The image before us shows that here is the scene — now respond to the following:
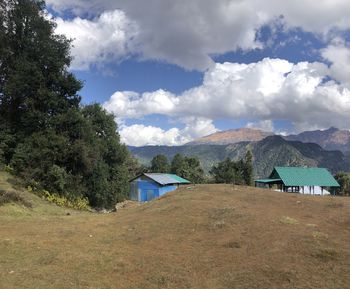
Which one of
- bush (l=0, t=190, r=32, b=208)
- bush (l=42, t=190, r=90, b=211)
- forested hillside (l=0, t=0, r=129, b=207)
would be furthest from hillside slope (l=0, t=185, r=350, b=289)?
forested hillside (l=0, t=0, r=129, b=207)

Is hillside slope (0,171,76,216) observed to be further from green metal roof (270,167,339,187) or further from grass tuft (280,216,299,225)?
green metal roof (270,167,339,187)

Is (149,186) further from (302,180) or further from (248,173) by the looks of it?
(248,173)

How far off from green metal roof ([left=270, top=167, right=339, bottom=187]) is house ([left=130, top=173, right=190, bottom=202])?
18.7m

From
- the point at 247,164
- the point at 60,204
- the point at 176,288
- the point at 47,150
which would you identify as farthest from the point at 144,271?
the point at 247,164

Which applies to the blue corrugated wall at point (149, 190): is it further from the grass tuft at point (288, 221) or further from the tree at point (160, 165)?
the grass tuft at point (288, 221)

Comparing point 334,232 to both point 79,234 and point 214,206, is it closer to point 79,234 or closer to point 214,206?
point 214,206

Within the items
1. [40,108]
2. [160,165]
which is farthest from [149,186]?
[160,165]

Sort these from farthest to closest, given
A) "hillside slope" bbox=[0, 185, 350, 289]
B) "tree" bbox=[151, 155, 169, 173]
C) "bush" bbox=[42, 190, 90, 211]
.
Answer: "tree" bbox=[151, 155, 169, 173] < "bush" bbox=[42, 190, 90, 211] < "hillside slope" bbox=[0, 185, 350, 289]

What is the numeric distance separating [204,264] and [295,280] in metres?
3.53

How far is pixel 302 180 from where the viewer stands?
225ft

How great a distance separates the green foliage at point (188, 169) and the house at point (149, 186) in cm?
2523

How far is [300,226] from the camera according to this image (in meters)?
20.2

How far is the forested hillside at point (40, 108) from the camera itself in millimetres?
38188

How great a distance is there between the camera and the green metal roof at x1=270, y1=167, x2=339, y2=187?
68.0 metres
